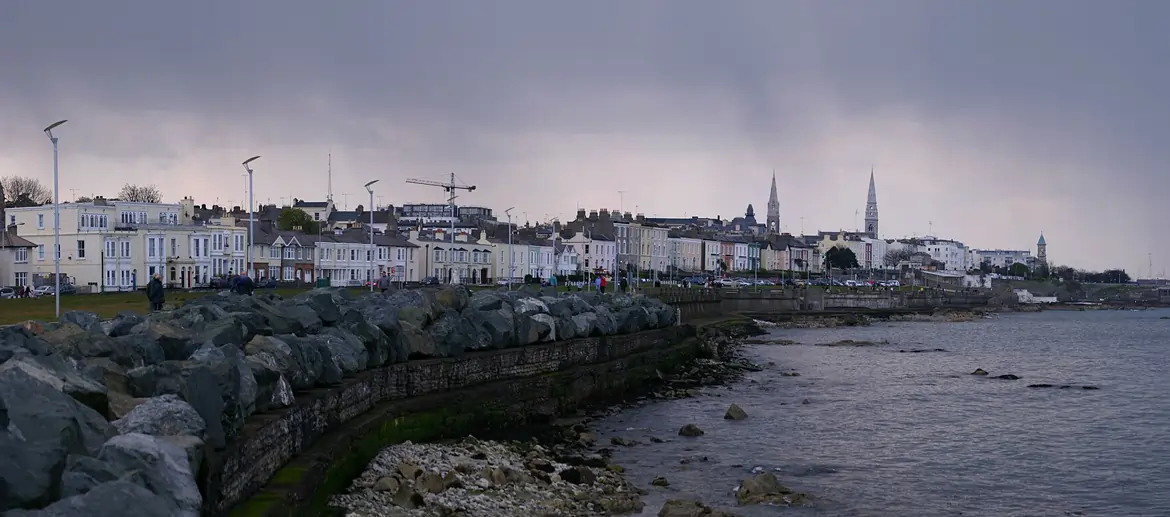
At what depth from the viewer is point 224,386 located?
992 centimetres

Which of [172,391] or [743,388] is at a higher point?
[172,391]

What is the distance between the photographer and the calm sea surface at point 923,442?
55.1 feet

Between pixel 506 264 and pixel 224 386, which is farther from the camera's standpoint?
pixel 506 264

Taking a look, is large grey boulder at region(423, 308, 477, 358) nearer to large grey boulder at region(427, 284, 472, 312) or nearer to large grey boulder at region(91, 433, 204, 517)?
large grey boulder at region(427, 284, 472, 312)

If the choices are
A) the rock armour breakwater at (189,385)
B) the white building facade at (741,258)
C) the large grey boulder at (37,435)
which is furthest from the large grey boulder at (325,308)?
the white building facade at (741,258)

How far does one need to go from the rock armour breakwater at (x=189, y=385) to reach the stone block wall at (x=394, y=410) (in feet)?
0.17

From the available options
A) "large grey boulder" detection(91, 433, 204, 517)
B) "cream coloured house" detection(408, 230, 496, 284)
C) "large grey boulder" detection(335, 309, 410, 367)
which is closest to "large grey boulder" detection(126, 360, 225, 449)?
"large grey boulder" detection(91, 433, 204, 517)

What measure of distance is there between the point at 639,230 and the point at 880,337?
66399 millimetres

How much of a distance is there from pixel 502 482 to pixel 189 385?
20.4 ft

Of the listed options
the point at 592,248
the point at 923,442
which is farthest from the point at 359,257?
the point at 923,442

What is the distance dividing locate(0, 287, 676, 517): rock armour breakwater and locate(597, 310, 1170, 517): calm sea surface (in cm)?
421

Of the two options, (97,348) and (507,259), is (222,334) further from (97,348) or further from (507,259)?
(507,259)

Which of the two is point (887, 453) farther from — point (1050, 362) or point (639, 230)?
point (639, 230)

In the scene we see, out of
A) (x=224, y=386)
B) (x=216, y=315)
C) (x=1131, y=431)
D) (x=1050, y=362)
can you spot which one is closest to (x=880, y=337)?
(x=1050, y=362)
